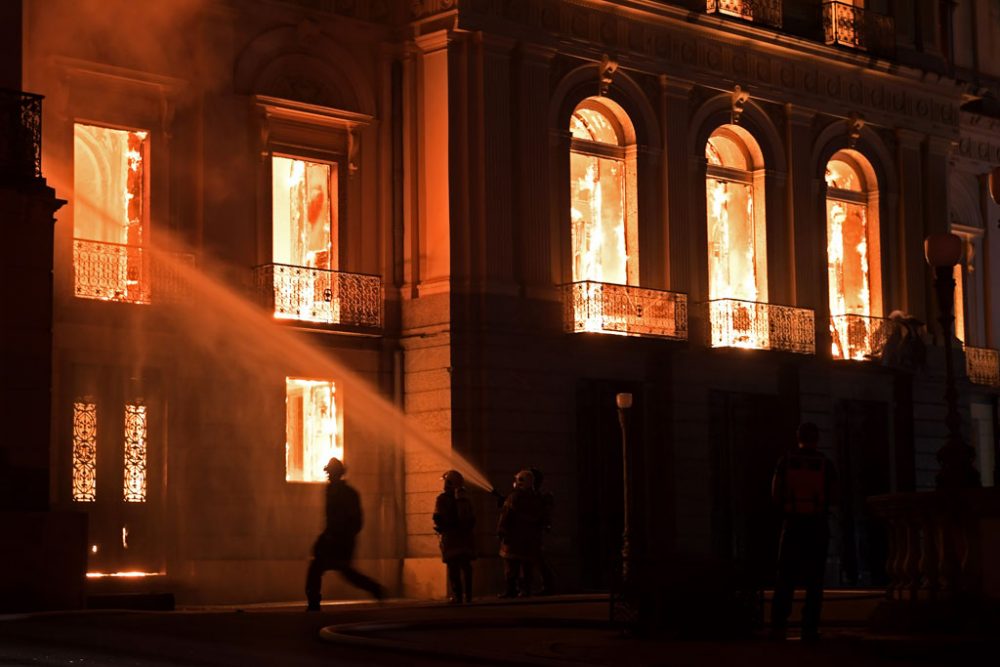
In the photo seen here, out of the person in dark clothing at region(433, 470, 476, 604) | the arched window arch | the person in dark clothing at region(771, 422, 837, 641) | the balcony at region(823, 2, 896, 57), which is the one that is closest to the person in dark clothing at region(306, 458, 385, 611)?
the person in dark clothing at region(433, 470, 476, 604)

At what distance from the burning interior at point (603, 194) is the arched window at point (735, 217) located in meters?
1.98

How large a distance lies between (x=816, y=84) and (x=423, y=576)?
12.0m

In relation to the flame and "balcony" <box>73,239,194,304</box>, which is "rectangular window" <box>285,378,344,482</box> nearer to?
"balcony" <box>73,239,194,304</box>

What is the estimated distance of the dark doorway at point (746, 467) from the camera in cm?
3347

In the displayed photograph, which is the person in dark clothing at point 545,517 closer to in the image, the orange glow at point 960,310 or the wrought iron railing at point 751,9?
the wrought iron railing at point 751,9

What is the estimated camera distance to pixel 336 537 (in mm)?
22922

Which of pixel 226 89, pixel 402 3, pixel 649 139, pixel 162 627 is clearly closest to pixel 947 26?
pixel 649 139

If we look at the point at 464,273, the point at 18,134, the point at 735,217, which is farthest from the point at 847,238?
the point at 18,134

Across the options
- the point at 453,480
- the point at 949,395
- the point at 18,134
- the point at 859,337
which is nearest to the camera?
the point at 949,395

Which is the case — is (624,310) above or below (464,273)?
below

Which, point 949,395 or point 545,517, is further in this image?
point 545,517

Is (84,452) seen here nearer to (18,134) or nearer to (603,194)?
(18,134)

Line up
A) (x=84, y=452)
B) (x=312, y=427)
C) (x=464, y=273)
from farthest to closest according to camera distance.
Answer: (x=464, y=273), (x=312, y=427), (x=84, y=452)

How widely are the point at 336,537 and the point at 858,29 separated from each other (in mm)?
17695
